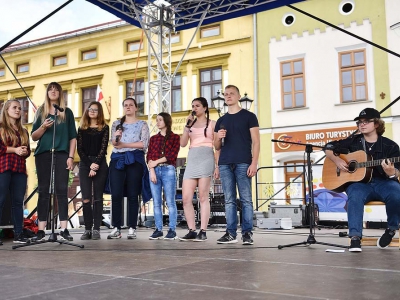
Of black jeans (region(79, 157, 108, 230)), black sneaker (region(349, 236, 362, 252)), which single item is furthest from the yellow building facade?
black sneaker (region(349, 236, 362, 252))

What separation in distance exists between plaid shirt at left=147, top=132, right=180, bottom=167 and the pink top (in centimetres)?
35

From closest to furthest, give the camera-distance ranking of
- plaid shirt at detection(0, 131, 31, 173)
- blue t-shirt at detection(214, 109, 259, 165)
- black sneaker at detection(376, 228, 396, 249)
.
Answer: black sneaker at detection(376, 228, 396, 249), blue t-shirt at detection(214, 109, 259, 165), plaid shirt at detection(0, 131, 31, 173)

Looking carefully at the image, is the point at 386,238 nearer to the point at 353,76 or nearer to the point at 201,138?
the point at 201,138

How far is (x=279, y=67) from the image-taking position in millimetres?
14789

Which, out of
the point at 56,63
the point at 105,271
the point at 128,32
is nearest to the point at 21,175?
the point at 105,271

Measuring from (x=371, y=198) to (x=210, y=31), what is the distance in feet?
43.7

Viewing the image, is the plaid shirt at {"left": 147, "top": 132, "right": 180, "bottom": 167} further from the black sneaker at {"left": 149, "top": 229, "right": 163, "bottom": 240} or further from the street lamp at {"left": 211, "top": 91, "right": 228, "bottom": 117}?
the street lamp at {"left": 211, "top": 91, "right": 228, "bottom": 117}

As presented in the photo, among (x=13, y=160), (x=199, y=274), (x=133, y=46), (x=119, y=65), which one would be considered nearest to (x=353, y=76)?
(x=133, y=46)

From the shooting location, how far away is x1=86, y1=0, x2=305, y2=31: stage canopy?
741cm

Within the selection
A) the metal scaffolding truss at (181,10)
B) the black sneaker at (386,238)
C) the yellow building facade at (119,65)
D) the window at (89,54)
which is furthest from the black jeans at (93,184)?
the window at (89,54)

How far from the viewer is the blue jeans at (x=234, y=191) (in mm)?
4277

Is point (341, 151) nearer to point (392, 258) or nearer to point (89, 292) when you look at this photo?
point (392, 258)

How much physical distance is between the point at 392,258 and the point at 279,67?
40.3 ft

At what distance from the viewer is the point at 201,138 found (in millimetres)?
4707
